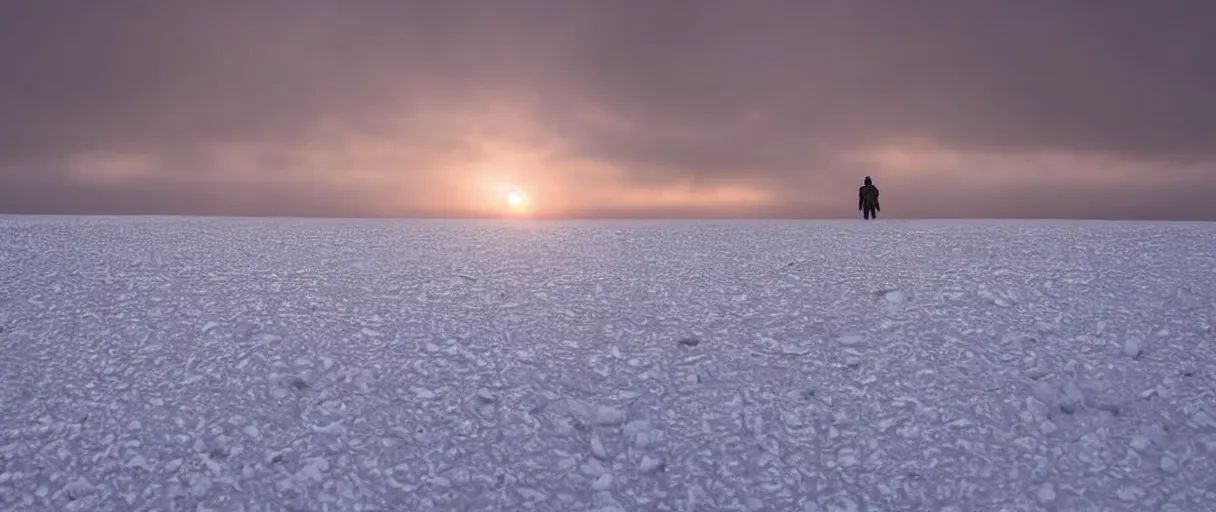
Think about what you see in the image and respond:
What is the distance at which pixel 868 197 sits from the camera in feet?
78.9

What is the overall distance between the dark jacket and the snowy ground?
10.8 m

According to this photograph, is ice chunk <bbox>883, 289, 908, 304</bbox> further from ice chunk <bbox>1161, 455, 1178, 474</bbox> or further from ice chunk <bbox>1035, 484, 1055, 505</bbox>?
ice chunk <bbox>1035, 484, 1055, 505</bbox>

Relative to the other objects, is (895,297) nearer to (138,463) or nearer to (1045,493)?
(1045,493)

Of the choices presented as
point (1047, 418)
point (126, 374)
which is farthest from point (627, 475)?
point (126, 374)

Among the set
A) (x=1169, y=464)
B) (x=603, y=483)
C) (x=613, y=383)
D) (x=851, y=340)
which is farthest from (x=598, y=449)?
(x=1169, y=464)

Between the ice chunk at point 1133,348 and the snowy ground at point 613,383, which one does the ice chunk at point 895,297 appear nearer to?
the snowy ground at point 613,383

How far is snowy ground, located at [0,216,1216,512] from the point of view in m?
6.47

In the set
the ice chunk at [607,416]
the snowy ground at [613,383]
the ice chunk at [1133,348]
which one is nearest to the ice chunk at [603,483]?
the snowy ground at [613,383]

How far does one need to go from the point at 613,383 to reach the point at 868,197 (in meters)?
18.4

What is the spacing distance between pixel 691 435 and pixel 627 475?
89 cm

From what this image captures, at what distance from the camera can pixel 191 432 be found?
23.8 ft

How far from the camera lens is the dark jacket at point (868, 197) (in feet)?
78.7

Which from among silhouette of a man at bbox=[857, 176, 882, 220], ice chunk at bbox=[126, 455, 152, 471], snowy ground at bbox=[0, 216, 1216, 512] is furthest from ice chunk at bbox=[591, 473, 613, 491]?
silhouette of a man at bbox=[857, 176, 882, 220]

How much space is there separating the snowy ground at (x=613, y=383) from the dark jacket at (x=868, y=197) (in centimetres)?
1075
